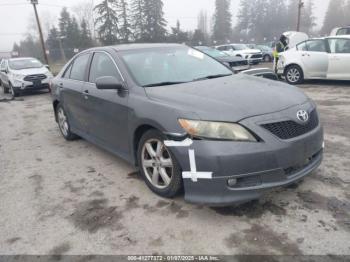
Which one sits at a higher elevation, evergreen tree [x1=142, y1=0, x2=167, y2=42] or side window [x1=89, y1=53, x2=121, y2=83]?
evergreen tree [x1=142, y1=0, x2=167, y2=42]

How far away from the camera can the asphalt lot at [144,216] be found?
107 inches

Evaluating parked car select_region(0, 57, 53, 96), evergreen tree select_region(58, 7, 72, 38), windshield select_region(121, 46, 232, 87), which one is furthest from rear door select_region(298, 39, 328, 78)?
evergreen tree select_region(58, 7, 72, 38)

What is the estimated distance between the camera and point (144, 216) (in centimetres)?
320

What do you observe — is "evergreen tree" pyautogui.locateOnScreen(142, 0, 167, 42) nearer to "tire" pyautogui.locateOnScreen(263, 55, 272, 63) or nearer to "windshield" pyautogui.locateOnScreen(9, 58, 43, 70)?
"tire" pyautogui.locateOnScreen(263, 55, 272, 63)

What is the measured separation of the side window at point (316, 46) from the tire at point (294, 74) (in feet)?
2.32

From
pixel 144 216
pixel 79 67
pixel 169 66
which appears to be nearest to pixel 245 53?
pixel 79 67

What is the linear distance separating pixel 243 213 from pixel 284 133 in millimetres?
852

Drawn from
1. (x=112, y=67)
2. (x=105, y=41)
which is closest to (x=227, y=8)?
(x=105, y=41)

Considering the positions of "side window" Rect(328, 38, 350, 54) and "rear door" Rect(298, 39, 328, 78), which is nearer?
"side window" Rect(328, 38, 350, 54)

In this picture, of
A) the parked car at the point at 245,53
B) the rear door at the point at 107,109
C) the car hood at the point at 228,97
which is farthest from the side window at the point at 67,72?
the parked car at the point at 245,53

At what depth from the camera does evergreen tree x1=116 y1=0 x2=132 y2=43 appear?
169ft

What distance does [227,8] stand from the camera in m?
69.7

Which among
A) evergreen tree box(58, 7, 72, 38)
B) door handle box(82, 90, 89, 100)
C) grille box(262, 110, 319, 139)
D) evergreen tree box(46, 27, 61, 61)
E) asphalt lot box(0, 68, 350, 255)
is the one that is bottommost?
asphalt lot box(0, 68, 350, 255)

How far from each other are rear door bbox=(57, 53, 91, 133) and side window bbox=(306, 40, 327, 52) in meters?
8.04
